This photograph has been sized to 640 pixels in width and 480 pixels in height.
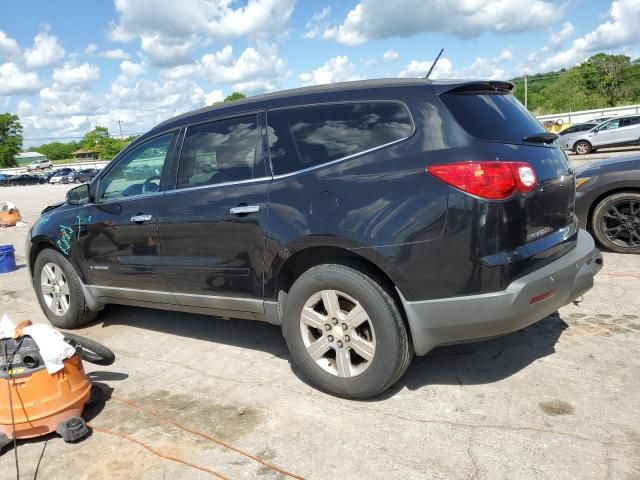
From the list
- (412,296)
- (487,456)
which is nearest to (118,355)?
(412,296)

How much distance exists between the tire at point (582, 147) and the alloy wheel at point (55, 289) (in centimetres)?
2422

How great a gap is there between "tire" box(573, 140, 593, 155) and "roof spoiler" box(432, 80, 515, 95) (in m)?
23.4

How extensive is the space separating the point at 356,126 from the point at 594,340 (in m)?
2.30

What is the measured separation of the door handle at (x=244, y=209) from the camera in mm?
3464

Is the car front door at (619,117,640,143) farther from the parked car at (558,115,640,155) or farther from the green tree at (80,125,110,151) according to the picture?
the green tree at (80,125,110,151)

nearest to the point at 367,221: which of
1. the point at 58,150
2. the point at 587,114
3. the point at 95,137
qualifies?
the point at 587,114

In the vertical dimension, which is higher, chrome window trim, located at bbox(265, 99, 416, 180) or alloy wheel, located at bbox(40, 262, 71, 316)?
chrome window trim, located at bbox(265, 99, 416, 180)

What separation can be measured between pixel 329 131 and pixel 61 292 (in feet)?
10.6

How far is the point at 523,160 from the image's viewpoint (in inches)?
116

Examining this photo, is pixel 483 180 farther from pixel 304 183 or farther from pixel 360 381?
pixel 360 381

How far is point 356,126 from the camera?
→ 3.20 metres

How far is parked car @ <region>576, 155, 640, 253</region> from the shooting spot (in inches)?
232

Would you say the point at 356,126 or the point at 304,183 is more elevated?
the point at 356,126

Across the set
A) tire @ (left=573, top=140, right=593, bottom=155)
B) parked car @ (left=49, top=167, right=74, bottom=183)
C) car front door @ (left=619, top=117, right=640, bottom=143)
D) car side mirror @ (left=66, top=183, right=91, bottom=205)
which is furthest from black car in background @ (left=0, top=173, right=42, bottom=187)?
car side mirror @ (left=66, top=183, right=91, bottom=205)
